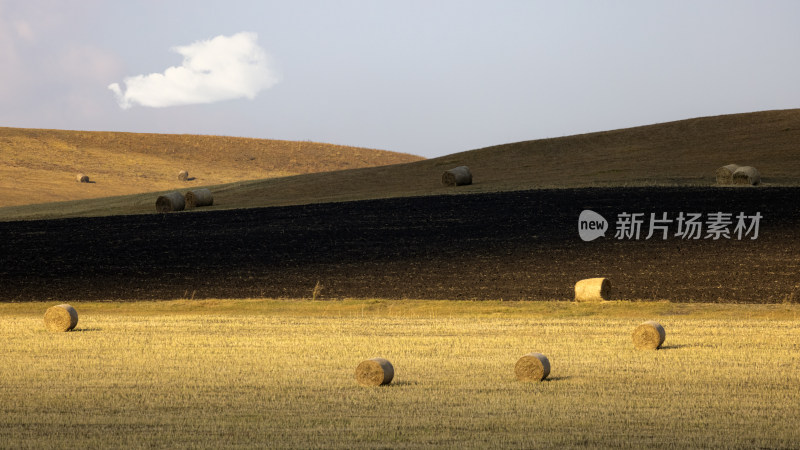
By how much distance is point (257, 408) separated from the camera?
12.3 m

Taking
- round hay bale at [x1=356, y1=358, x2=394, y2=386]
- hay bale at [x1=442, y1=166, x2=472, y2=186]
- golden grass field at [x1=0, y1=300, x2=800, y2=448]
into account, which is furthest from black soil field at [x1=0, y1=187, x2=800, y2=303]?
round hay bale at [x1=356, y1=358, x2=394, y2=386]

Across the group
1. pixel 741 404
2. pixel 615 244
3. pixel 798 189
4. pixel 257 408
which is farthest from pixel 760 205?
pixel 257 408

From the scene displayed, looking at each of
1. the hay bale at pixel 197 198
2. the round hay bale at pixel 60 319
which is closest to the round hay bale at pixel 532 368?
the round hay bale at pixel 60 319

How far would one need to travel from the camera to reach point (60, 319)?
22.2m

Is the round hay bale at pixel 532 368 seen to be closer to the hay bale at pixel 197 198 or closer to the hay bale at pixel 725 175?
the hay bale at pixel 725 175

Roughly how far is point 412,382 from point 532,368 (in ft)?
5.55

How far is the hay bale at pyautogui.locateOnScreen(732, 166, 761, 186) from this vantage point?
4491cm

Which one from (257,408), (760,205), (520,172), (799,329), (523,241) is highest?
(520,172)

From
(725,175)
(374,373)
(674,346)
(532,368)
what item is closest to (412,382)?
(374,373)

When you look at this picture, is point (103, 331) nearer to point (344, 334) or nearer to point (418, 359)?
point (344, 334)

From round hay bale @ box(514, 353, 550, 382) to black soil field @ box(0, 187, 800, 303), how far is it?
1230cm

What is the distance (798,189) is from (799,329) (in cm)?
2358

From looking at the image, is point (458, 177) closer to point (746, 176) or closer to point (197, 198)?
point (197, 198)

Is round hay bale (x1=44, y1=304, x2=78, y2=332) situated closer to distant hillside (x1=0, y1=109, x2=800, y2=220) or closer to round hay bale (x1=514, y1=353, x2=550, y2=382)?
round hay bale (x1=514, y1=353, x2=550, y2=382)
